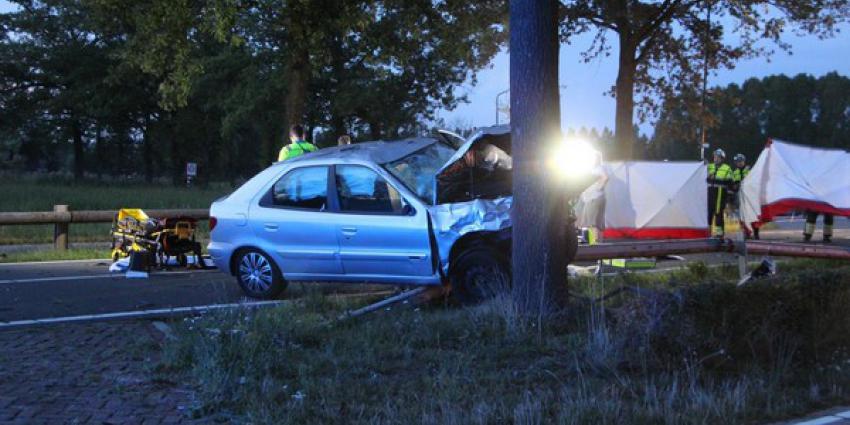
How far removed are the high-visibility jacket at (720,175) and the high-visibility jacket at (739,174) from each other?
0.33 ft

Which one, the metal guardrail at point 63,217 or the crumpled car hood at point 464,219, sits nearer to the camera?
the crumpled car hood at point 464,219

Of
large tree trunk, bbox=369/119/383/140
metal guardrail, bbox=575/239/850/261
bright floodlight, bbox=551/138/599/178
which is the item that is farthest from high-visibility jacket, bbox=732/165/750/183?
large tree trunk, bbox=369/119/383/140

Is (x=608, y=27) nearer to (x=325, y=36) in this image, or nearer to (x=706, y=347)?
(x=325, y=36)

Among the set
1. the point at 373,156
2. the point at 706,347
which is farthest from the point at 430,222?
the point at 706,347

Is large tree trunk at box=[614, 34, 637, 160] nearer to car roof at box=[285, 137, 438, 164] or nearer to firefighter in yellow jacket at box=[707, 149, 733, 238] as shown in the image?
firefighter in yellow jacket at box=[707, 149, 733, 238]

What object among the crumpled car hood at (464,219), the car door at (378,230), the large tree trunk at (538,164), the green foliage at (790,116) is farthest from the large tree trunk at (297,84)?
the green foliage at (790,116)

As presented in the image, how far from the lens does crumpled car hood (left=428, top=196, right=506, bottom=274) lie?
7.62 meters

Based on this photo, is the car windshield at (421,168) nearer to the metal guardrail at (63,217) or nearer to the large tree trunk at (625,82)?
the metal guardrail at (63,217)

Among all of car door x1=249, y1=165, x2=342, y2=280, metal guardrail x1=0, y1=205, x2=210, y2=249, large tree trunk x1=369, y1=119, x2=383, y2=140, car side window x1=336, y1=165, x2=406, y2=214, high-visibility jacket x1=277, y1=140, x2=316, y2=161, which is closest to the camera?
car side window x1=336, y1=165, x2=406, y2=214

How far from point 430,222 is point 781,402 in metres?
3.79

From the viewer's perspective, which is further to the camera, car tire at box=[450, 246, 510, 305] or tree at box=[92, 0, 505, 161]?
tree at box=[92, 0, 505, 161]

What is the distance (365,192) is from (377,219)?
0.41 meters

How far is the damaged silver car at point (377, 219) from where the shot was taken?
7715 millimetres

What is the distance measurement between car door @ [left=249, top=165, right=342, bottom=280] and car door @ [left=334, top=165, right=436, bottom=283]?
18 cm
